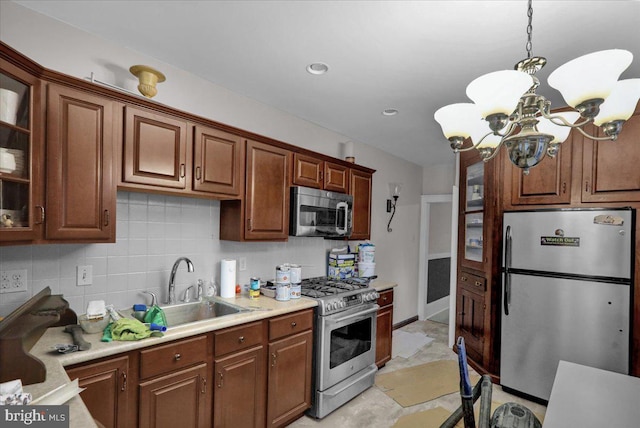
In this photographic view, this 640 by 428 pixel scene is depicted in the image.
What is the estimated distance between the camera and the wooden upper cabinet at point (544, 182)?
2.76 metres

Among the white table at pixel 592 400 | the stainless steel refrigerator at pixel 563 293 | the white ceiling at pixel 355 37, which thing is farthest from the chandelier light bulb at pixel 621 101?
the stainless steel refrigerator at pixel 563 293

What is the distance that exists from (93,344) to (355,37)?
217 cm

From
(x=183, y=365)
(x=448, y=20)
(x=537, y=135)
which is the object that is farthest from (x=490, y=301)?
(x=183, y=365)

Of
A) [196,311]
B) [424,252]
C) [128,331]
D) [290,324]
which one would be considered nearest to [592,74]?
A: [290,324]

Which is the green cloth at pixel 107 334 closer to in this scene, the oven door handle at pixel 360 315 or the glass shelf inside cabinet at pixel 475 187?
the oven door handle at pixel 360 315

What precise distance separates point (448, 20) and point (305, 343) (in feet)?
7.73

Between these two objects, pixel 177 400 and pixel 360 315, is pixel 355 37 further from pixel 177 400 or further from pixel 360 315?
pixel 177 400

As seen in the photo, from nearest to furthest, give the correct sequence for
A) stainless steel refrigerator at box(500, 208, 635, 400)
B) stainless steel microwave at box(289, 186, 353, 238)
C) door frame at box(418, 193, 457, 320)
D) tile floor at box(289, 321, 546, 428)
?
stainless steel refrigerator at box(500, 208, 635, 400) → tile floor at box(289, 321, 546, 428) → stainless steel microwave at box(289, 186, 353, 238) → door frame at box(418, 193, 457, 320)

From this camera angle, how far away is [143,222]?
2.26m

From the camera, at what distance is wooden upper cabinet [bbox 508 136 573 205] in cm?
276

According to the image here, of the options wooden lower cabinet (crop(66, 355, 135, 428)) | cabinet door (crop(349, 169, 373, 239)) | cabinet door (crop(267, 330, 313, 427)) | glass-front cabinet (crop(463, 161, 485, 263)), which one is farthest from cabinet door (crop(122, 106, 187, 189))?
glass-front cabinet (crop(463, 161, 485, 263))

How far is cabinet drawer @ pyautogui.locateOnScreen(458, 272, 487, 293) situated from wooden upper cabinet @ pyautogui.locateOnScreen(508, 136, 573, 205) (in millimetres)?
838

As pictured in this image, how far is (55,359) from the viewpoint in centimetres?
139

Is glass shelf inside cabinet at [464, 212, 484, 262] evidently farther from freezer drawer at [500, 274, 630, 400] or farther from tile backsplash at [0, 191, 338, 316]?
tile backsplash at [0, 191, 338, 316]
